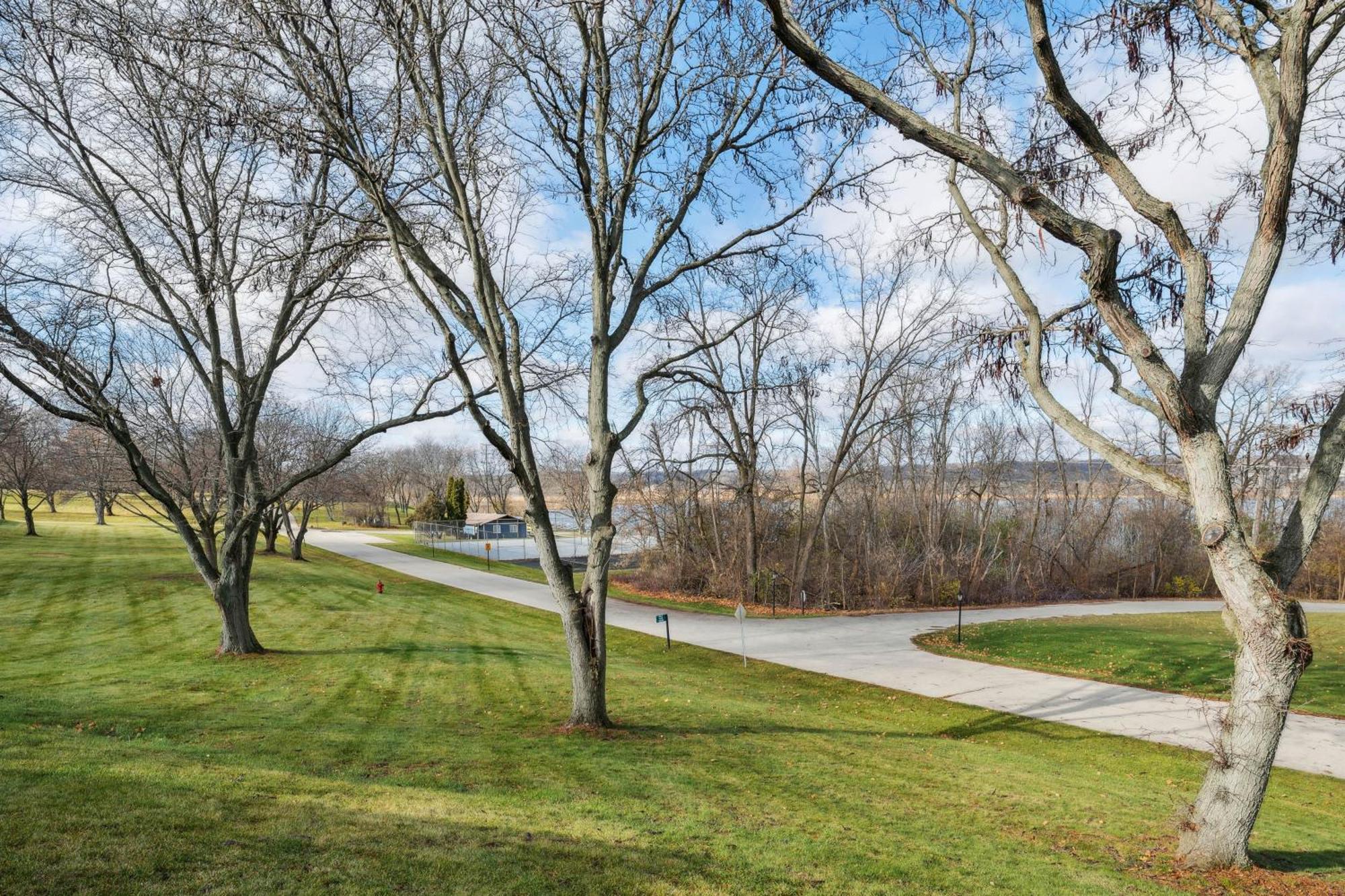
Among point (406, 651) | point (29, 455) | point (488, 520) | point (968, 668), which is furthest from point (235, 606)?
point (488, 520)

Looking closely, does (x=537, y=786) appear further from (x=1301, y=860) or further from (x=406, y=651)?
(x=406, y=651)

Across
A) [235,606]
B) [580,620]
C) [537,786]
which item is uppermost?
[580,620]

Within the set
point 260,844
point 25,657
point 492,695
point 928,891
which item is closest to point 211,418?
point 25,657

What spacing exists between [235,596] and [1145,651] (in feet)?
62.6

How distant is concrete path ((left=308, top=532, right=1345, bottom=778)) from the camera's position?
10.1m

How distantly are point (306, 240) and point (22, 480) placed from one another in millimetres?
37376

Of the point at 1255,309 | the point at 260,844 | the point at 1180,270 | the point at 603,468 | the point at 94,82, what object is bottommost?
the point at 260,844

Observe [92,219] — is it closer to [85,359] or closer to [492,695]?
[85,359]

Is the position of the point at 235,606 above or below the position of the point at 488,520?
below

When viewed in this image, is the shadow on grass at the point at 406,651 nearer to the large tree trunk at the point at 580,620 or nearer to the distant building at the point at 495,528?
the large tree trunk at the point at 580,620

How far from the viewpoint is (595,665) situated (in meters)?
7.77

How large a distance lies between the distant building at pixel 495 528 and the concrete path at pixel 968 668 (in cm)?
2216

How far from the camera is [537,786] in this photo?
18.8 feet

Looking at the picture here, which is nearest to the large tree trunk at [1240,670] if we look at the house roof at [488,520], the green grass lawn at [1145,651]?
the green grass lawn at [1145,651]
